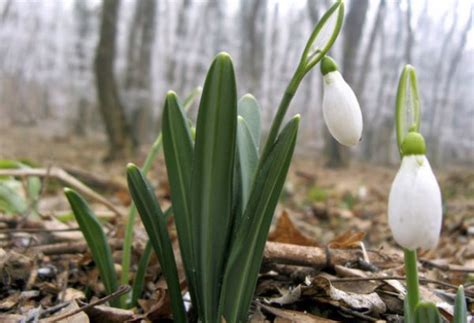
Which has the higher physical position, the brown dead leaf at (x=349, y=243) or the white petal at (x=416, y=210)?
the white petal at (x=416, y=210)

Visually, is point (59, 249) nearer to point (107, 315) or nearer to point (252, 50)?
point (107, 315)

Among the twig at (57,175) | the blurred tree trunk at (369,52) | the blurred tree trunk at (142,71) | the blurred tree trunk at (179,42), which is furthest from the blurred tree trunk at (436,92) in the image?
the twig at (57,175)

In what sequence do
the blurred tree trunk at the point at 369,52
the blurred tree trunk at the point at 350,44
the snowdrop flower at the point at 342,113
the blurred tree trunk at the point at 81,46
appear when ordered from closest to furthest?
the snowdrop flower at the point at 342,113, the blurred tree trunk at the point at 350,44, the blurred tree trunk at the point at 369,52, the blurred tree trunk at the point at 81,46

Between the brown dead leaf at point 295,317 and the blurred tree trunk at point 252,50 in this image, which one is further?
the blurred tree trunk at point 252,50

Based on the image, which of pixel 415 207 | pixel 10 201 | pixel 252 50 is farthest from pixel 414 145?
pixel 252 50

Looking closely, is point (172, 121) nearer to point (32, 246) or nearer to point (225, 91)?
point (225, 91)

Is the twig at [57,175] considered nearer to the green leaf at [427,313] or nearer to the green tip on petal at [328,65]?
the green tip on petal at [328,65]

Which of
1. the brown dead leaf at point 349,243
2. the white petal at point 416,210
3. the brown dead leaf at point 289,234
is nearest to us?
the white petal at point 416,210

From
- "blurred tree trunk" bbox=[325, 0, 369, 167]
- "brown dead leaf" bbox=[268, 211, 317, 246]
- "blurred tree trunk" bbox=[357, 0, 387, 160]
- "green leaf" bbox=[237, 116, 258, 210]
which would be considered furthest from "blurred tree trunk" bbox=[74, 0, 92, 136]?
"green leaf" bbox=[237, 116, 258, 210]

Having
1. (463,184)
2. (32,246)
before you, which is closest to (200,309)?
(32,246)
